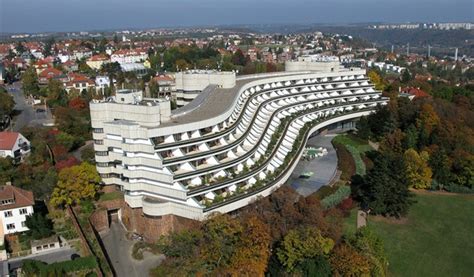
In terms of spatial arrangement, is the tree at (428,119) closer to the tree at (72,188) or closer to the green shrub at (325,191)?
the green shrub at (325,191)

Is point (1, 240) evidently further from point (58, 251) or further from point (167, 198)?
point (167, 198)

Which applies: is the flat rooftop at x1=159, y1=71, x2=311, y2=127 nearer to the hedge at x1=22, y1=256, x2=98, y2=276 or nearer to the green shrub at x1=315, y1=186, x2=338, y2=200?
the green shrub at x1=315, y1=186, x2=338, y2=200

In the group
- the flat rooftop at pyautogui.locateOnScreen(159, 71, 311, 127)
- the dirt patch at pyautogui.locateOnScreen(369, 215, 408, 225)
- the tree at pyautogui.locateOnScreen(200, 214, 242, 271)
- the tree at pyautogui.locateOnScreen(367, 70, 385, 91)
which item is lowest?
the dirt patch at pyautogui.locateOnScreen(369, 215, 408, 225)

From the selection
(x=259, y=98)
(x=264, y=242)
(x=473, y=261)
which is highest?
(x=259, y=98)

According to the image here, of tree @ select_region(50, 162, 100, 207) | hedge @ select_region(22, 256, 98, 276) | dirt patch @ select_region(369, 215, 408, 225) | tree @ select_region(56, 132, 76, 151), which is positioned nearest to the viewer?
hedge @ select_region(22, 256, 98, 276)

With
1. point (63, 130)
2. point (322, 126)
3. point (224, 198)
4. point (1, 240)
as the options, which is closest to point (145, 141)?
point (224, 198)

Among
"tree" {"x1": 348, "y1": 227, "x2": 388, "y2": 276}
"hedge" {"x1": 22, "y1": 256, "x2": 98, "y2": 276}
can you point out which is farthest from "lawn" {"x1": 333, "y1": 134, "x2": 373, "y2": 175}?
"hedge" {"x1": 22, "y1": 256, "x2": 98, "y2": 276}

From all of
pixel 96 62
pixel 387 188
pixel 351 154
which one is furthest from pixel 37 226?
pixel 96 62
